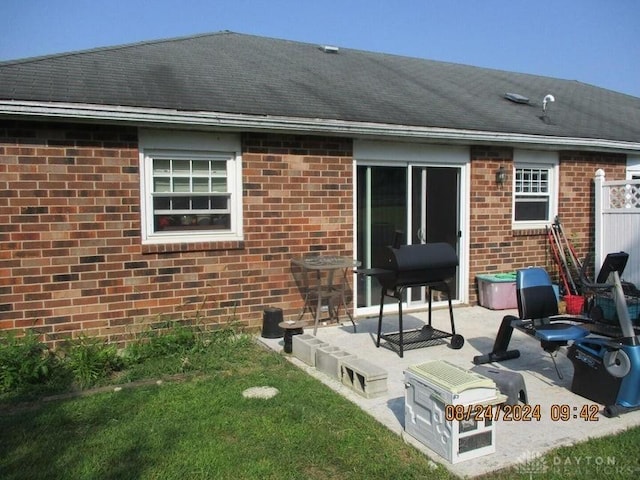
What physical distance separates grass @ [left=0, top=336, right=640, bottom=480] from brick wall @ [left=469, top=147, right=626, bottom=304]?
4612mm

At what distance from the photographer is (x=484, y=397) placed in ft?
11.7

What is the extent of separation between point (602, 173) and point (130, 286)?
7801 millimetres

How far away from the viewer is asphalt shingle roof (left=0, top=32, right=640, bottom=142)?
6.35 meters

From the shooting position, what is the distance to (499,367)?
5.57 metres

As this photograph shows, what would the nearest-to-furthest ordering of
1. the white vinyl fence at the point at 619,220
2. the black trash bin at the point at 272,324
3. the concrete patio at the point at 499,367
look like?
the concrete patio at the point at 499,367, the black trash bin at the point at 272,324, the white vinyl fence at the point at 619,220

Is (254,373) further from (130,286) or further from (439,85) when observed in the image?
(439,85)

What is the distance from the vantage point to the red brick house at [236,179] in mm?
5883

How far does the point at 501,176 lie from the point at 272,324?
444 cm

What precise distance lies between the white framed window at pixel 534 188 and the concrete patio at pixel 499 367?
2.10 meters

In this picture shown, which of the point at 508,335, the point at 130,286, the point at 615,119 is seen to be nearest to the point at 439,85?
the point at 615,119

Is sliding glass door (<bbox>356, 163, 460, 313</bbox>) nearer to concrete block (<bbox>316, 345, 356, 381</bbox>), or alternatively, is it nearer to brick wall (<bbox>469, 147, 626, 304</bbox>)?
brick wall (<bbox>469, 147, 626, 304</bbox>)

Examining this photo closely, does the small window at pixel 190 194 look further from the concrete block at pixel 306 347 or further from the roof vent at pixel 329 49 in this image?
the roof vent at pixel 329 49

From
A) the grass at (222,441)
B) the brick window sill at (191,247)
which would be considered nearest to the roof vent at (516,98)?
the brick window sill at (191,247)

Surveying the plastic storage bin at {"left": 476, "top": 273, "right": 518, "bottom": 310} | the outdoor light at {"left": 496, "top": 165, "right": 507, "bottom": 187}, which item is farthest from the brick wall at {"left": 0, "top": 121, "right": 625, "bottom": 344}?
the outdoor light at {"left": 496, "top": 165, "right": 507, "bottom": 187}
